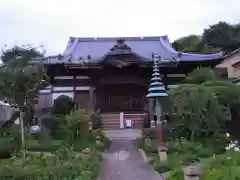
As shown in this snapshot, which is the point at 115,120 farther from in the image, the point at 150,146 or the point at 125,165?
the point at 125,165

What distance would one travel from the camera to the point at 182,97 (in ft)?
54.1

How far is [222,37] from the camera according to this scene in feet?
185

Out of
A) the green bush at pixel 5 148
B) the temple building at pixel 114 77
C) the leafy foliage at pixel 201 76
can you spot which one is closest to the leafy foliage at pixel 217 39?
the temple building at pixel 114 77

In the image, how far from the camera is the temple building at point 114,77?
2505 centimetres

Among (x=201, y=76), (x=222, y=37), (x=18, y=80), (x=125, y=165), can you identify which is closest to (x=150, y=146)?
(x=125, y=165)

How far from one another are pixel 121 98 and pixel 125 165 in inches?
561

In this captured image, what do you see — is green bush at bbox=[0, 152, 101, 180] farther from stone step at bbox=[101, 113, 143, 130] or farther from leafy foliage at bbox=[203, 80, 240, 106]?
stone step at bbox=[101, 113, 143, 130]

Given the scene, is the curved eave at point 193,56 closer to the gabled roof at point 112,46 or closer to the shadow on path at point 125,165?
the gabled roof at point 112,46

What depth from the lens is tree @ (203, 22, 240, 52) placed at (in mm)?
55375

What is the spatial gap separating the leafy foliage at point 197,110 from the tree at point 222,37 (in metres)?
40.8

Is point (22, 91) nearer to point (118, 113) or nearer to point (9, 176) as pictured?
point (9, 176)

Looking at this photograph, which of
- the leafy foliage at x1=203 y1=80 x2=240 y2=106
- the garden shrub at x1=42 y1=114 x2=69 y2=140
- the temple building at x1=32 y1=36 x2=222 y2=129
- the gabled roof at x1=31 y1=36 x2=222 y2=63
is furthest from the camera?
the gabled roof at x1=31 y1=36 x2=222 y2=63

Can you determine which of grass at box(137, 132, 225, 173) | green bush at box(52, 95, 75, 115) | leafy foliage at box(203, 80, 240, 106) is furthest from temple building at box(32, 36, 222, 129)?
grass at box(137, 132, 225, 173)

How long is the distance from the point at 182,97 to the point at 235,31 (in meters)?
48.6
